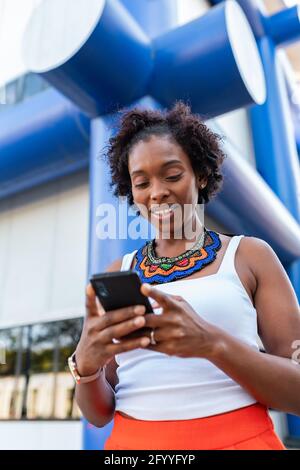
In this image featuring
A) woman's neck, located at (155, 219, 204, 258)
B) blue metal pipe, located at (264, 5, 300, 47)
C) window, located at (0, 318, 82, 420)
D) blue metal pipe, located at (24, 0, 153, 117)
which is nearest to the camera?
woman's neck, located at (155, 219, 204, 258)

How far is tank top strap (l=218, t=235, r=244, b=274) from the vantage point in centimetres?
56

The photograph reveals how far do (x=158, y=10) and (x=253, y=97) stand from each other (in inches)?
26.1

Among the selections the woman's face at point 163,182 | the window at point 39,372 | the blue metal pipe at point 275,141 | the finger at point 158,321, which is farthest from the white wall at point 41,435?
the blue metal pipe at point 275,141

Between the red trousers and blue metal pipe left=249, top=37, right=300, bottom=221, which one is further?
blue metal pipe left=249, top=37, right=300, bottom=221

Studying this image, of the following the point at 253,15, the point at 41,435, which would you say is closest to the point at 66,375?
the point at 41,435

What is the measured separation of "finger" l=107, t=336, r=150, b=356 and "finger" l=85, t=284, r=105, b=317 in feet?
0.13

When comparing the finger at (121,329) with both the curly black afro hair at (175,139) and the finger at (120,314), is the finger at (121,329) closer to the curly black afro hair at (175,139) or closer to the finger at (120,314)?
the finger at (120,314)

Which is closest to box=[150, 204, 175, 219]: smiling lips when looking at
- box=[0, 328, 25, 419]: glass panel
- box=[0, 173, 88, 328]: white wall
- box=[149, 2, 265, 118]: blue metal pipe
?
box=[149, 2, 265, 118]: blue metal pipe

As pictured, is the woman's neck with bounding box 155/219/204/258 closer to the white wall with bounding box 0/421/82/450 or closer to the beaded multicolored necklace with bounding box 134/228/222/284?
the beaded multicolored necklace with bounding box 134/228/222/284

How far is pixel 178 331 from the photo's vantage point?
43cm

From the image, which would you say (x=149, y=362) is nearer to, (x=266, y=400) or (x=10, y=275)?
(x=266, y=400)

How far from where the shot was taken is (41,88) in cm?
257

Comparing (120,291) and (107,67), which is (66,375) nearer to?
(107,67)
